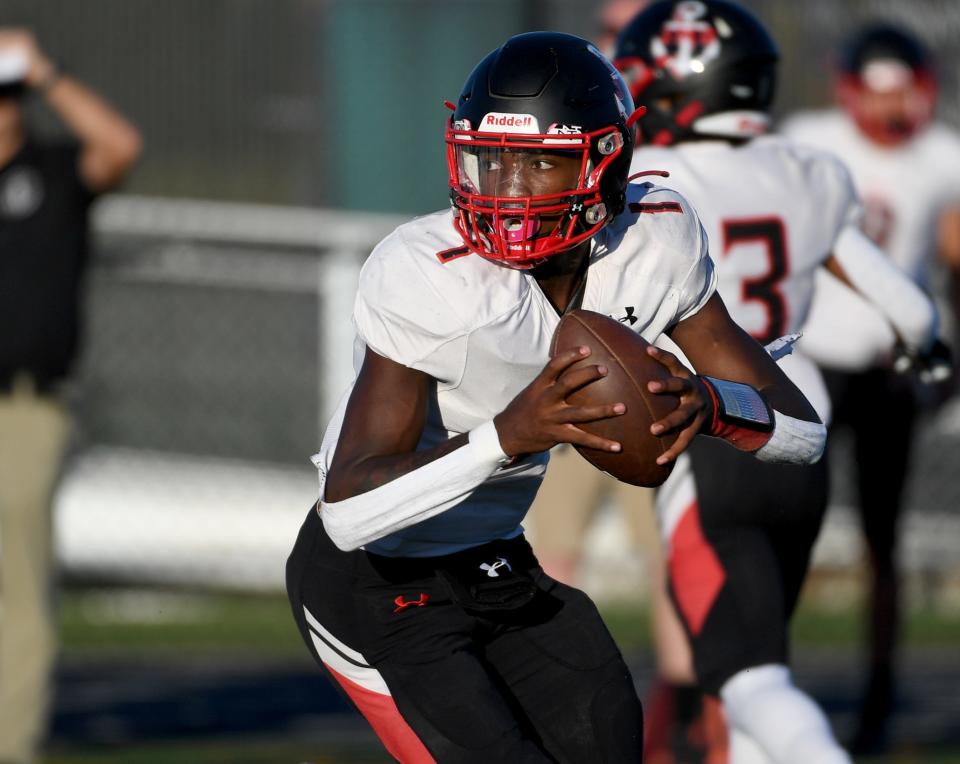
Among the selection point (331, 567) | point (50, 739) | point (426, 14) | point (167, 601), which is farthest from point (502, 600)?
point (426, 14)

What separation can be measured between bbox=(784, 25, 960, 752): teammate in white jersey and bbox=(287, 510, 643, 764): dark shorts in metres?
2.64

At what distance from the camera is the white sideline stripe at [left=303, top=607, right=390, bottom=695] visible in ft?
10.5

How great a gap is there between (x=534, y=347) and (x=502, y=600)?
497 mm

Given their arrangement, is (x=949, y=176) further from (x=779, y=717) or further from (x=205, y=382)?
(x=205, y=382)

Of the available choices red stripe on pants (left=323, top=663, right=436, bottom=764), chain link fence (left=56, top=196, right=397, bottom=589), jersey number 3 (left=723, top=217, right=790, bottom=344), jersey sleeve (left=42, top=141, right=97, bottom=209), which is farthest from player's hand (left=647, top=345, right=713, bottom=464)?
chain link fence (left=56, top=196, right=397, bottom=589)

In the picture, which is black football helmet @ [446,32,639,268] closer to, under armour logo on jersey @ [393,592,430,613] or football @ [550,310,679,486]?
football @ [550,310,679,486]

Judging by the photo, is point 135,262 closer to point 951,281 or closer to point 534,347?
point 951,281

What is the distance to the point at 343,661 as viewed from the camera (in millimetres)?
3254

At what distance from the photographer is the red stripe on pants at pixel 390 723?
3.16 m

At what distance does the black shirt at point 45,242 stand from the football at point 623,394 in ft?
10.2

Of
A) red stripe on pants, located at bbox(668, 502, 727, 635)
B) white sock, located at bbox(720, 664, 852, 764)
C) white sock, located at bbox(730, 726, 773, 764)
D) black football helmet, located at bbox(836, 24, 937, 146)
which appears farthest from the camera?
black football helmet, located at bbox(836, 24, 937, 146)

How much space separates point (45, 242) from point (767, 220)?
256cm

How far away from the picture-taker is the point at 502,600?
3.26 meters

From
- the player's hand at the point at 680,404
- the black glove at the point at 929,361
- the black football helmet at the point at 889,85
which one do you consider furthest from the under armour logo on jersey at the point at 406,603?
the black football helmet at the point at 889,85
